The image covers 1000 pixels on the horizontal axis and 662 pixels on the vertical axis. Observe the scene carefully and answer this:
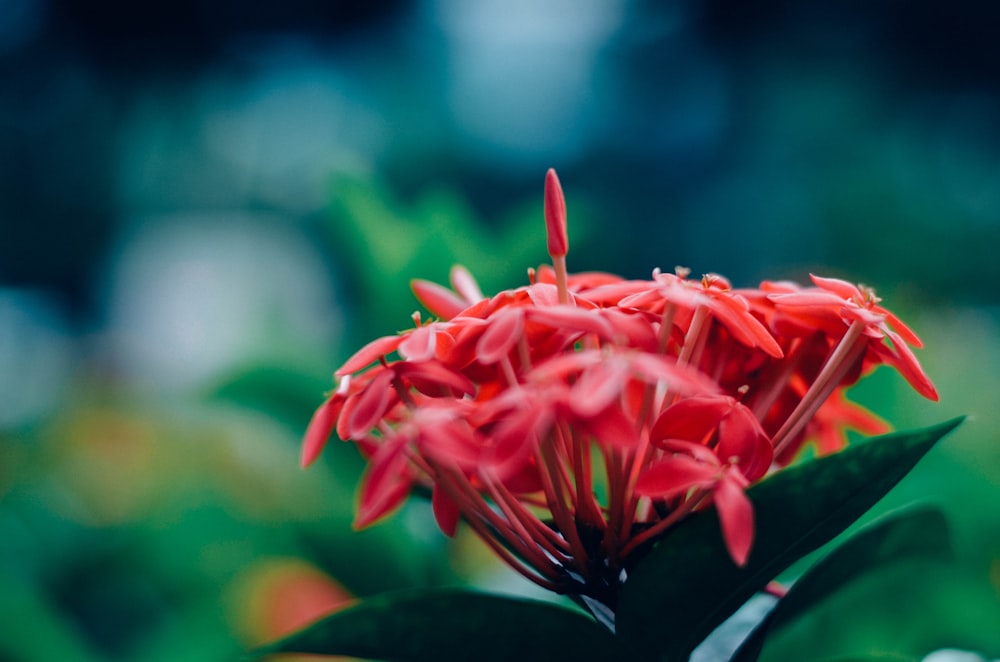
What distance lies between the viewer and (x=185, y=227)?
18.2ft

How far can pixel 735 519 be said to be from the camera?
14.1 inches

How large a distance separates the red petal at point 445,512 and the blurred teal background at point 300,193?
0.60m

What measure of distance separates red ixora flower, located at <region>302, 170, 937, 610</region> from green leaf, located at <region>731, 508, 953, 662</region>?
2.8 inches

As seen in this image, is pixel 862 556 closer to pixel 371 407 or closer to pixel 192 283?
pixel 371 407

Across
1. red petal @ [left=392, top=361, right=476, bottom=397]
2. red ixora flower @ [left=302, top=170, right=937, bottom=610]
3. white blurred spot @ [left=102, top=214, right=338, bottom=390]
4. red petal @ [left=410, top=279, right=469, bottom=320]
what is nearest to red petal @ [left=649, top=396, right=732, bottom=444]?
red ixora flower @ [left=302, top=170, right=937, bottom=610]

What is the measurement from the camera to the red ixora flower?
38cm

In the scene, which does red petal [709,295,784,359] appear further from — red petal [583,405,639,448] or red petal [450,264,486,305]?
red petal [450,264,486,305]

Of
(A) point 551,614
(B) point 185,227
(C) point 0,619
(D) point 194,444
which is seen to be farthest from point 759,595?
(B) point 185,227

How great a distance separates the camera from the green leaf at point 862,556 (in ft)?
1.50

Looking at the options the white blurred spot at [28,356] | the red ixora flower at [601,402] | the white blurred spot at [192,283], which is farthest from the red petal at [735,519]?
the white blurred spot at [192,283]

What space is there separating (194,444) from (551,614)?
175 cm

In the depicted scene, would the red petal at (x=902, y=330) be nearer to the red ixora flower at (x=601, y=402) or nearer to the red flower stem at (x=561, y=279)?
the red ixora flower at (x=601, y=402)

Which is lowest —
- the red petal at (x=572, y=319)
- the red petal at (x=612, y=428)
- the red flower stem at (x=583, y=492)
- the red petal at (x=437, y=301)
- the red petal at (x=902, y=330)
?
the red flower stem at (x=583, y=492)

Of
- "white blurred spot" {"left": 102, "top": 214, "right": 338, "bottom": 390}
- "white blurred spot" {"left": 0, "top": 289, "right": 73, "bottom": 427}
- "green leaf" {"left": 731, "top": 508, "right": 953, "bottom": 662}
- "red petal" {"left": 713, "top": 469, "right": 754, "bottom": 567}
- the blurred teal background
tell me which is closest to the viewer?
"red petal" {"left": 713, "top": 469, "right": 754, "bottom": 567}
